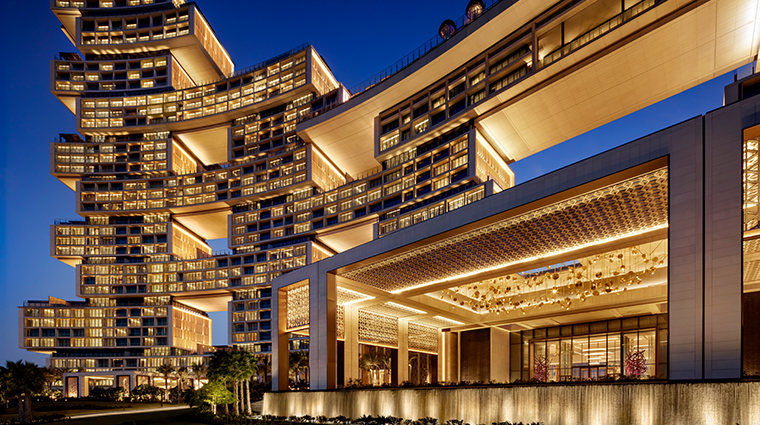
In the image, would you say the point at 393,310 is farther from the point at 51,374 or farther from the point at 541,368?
the point at 51,374

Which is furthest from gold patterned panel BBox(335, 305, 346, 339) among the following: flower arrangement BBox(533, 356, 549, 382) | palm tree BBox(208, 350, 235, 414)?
flower arrangement BBox(533, 356, 549, 382)

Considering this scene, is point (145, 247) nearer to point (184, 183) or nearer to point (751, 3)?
point (184, 183)

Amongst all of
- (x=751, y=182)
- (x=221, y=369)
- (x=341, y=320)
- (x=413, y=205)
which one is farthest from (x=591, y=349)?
(x=413, y=205)

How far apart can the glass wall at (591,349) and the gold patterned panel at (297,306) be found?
2134 cm

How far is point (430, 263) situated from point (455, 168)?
3487cm

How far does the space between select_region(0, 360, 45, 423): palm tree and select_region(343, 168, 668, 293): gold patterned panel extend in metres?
38.3

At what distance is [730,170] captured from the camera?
1922 centimetres

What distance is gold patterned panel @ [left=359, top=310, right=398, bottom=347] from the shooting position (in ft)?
175

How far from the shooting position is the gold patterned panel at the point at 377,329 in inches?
2103

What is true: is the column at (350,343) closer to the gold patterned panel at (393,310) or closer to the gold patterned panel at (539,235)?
the gold patterned panel at (393,310)

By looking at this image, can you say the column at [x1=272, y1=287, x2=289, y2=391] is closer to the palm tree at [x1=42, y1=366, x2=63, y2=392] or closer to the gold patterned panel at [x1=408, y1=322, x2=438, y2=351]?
the gold patterned panel at [x1=408, y1=322, x2=438, y2=351]

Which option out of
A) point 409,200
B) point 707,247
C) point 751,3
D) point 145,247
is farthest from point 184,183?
point 707,247

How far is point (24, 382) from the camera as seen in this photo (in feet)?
178

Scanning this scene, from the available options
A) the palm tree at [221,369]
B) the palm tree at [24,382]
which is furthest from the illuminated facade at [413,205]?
the palm tree at [24,382]
